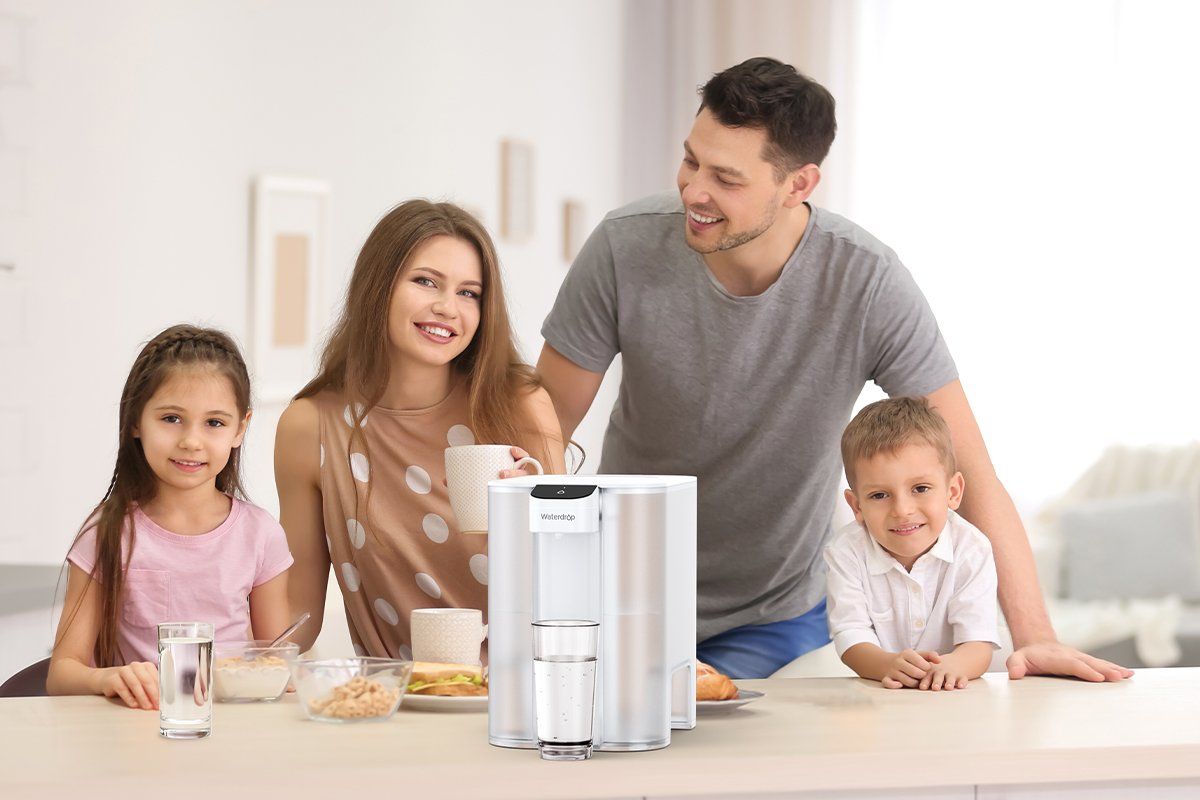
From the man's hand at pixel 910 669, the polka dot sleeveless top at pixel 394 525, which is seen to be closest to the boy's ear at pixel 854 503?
the man's hand at pixel 910 669

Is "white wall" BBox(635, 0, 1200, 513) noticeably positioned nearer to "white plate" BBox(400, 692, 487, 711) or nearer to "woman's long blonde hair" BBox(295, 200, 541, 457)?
"woman's long blonde hair" BBox(295, 200, 541, 457)

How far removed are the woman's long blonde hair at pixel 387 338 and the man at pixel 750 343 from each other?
1.20ft

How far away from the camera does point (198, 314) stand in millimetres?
3545

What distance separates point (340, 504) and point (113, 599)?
37 centimetres

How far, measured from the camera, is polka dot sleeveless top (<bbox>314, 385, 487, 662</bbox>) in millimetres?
1958

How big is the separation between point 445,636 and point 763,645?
0.92m

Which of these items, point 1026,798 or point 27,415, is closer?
point 1026,798

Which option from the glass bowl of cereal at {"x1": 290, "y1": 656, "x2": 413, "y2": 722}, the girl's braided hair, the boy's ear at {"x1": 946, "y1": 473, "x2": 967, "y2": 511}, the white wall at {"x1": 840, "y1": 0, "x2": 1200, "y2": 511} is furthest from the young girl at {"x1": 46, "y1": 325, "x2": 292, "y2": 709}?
the white wall at {"x1": 840, "y1": 0, "x2": 1200, "y2": 511}

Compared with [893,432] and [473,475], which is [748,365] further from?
[473,475]

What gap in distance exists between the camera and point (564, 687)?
3.99 ft

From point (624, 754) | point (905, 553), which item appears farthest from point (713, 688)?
point (905, 553)

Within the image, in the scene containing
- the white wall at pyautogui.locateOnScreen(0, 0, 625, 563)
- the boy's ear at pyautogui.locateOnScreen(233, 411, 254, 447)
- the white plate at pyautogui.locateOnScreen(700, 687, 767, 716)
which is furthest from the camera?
the white wall at pyautogui.locateOnScreen(0, 0, 625, 563)

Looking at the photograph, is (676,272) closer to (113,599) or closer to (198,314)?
A: (113,599)

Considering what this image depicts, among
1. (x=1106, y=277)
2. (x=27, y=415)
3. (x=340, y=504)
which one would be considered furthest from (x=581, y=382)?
(x=1106, y=277)
